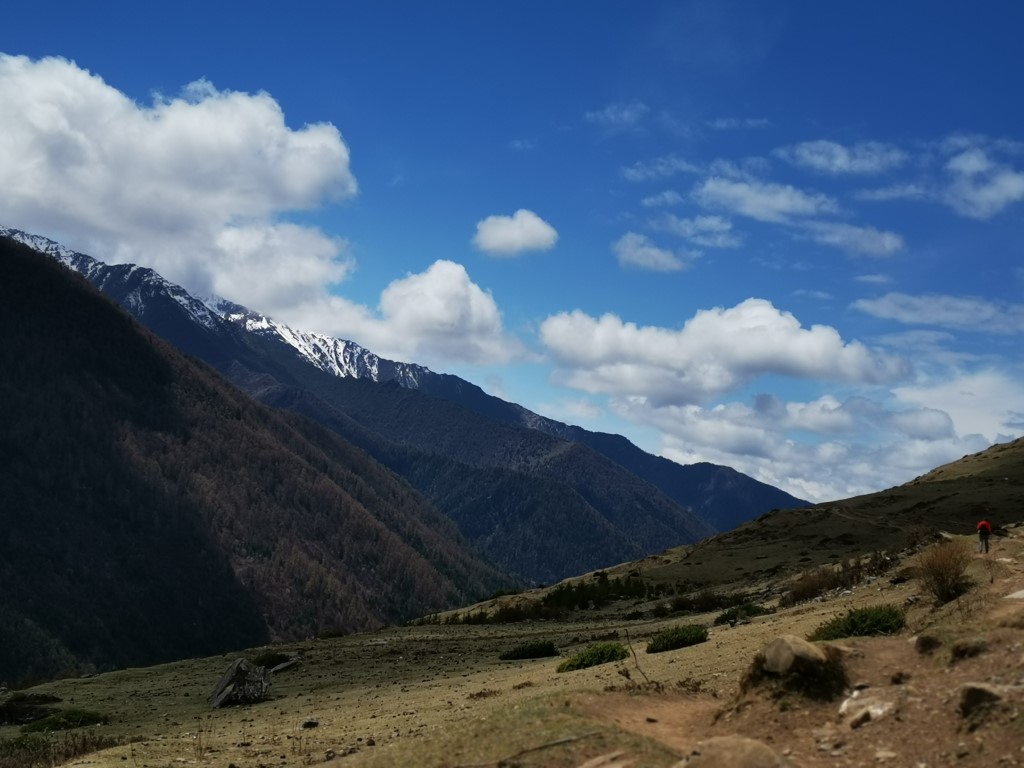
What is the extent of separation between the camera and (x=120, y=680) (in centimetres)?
3897

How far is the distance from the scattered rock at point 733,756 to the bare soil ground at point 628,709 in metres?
0.69

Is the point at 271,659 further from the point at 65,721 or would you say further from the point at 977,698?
the point at 977,698

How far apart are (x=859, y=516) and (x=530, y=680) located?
5676 centimetres

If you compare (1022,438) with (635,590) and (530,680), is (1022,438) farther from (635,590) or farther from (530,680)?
(530,680)

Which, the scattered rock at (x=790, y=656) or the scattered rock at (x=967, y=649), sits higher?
the scattered rock at (x=967, y=649)

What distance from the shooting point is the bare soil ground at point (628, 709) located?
11.7 m

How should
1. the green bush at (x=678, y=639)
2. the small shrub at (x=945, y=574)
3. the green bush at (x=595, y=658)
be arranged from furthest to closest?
1. the green bush at (x=678, y=639)
2. the green bush at (x=595, y=658)
3. the small shrub at (x=945, y=574)

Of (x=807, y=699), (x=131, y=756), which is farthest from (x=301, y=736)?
(x=807, y=699)

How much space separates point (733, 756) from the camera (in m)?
10.4

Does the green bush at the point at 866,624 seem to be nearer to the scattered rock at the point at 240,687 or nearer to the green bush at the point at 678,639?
the green bush at the point at 678,639

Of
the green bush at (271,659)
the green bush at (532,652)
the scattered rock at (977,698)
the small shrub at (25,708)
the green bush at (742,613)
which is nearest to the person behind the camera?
the scattered rock at (977,698)

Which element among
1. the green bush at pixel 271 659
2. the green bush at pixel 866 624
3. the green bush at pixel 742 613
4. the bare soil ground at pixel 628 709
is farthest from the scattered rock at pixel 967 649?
the green bush at pixel 271 659

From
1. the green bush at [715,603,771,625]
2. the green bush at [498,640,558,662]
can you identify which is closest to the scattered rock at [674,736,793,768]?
the green bush at [498,640,558,662]

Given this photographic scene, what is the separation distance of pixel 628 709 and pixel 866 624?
655cm
